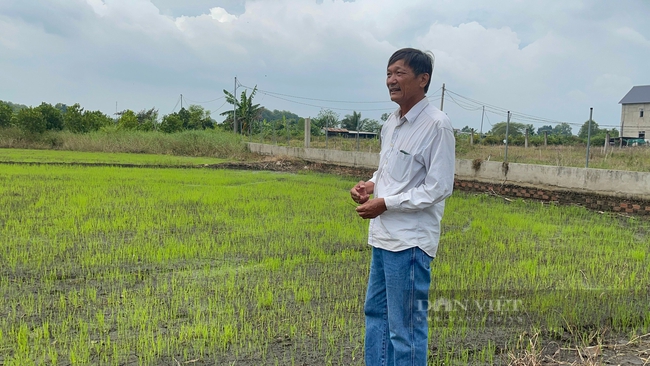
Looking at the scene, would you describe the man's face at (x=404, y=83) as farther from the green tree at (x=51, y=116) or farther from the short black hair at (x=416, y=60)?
the green tree at (x=51, y=116)

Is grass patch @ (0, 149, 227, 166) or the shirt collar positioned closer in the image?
the shirt collar

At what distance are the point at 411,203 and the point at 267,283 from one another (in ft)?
7.28

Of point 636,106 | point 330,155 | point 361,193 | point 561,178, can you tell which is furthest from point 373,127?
point 636,106

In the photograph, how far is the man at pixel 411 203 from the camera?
1.67 m

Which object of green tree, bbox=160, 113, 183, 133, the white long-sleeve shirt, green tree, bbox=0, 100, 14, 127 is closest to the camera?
the white long-sleeve shirt

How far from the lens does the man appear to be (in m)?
1.67

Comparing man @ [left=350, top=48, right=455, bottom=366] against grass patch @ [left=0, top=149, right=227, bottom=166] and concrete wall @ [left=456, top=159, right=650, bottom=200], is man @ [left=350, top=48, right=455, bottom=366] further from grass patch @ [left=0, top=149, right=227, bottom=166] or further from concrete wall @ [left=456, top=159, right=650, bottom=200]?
grass patch @ [left=0, top=149, right=227, bottom=166]

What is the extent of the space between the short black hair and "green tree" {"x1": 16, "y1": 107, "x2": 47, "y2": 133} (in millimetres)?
23915

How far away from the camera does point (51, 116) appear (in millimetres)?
22422

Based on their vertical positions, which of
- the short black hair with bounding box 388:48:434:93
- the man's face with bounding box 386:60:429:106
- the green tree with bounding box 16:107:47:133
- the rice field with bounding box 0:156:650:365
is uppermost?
the green tree with bounding box 16:107:47:133

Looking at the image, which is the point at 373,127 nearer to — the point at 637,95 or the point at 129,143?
the point at 129,143

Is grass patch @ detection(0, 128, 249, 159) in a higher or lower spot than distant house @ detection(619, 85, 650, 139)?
lower

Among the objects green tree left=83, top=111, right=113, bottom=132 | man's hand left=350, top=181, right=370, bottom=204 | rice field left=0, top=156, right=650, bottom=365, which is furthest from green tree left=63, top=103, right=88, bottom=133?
man's hand left=350, top=181, right=370, bottom=204

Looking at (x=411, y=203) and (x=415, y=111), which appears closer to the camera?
(x=411, y=203)
